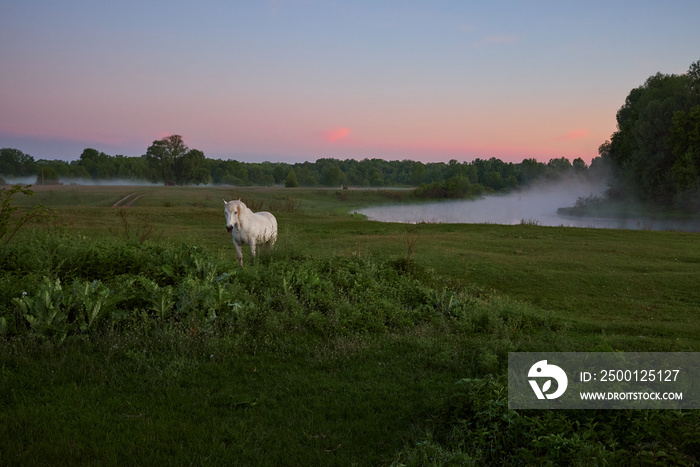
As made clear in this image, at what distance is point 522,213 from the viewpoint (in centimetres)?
7075

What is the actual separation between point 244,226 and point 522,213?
64434 mm

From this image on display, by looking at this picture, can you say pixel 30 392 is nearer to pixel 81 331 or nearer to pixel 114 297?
pixel 81 331

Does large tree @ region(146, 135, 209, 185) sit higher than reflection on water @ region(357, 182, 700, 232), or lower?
higher

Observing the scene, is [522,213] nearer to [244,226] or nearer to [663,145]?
[663,145]

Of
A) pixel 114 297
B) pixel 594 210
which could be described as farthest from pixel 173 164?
pixel 114 297

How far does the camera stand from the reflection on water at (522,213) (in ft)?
164

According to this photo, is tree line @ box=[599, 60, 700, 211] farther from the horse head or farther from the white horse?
the horse head

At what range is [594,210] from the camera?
6856cm

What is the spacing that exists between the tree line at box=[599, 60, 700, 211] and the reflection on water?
4.82 metres

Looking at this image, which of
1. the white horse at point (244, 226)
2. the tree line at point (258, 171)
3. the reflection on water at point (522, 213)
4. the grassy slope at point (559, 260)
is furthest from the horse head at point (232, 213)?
the tree line at point (258, 171)

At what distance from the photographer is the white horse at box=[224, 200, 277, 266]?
13.2 metres

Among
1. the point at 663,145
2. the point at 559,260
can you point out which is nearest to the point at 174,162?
the point at 663,145

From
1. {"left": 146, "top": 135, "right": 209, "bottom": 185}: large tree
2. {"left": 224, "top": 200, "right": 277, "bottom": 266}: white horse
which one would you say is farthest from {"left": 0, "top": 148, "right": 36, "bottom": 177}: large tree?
{"left": 224, "top": 200, "right": 277, "bottom": 266}: white horse

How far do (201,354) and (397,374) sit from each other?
2.83 meters
